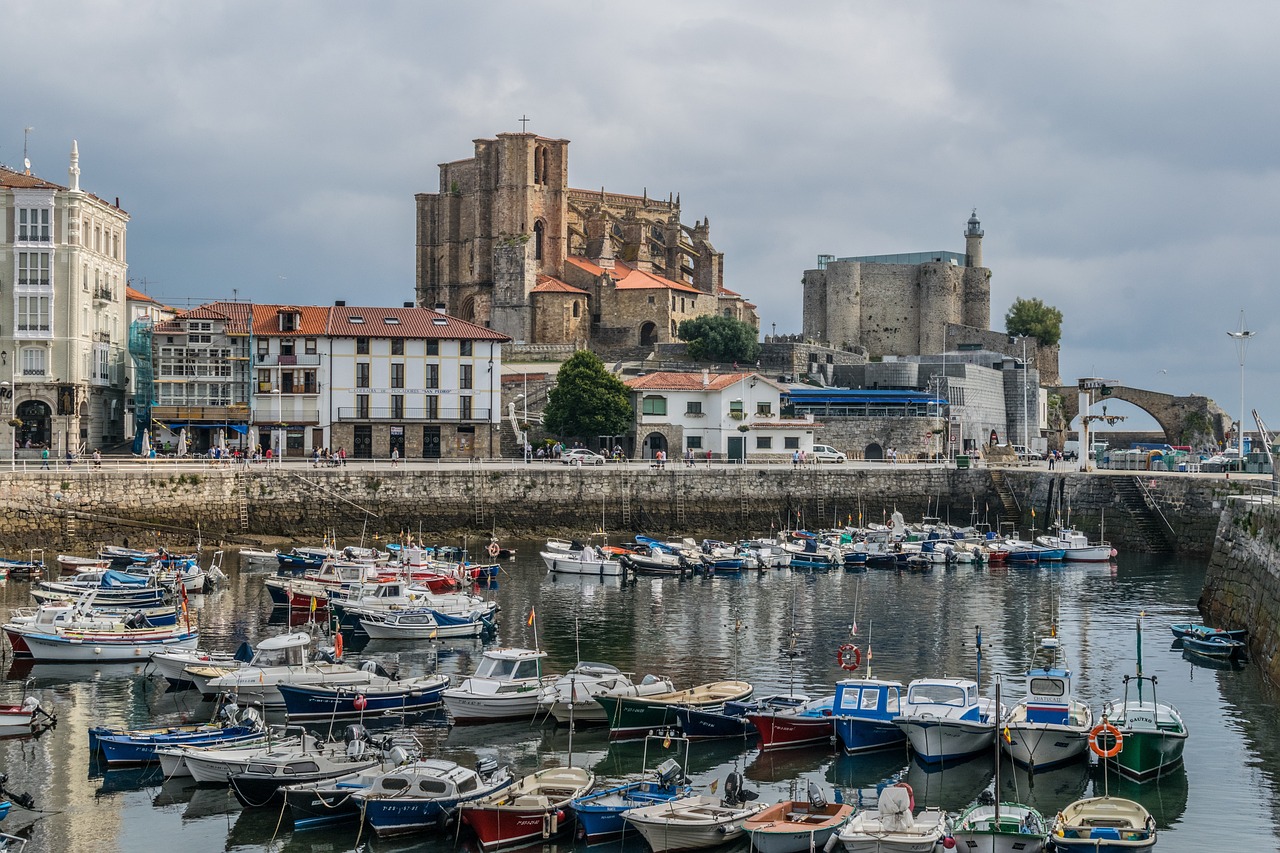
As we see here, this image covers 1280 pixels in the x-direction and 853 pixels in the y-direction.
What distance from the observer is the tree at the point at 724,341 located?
10431 cm

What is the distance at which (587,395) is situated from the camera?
84188 mm

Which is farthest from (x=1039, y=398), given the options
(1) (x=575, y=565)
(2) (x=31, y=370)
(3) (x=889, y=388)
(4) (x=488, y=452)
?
(2) (x=31, y=370)

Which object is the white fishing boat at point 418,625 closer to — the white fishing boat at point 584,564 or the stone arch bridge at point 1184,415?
the white fishing boat at point 584,564

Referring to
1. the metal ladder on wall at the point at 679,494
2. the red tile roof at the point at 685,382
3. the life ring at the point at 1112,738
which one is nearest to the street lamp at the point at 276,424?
the metal ladder on wall at the point at 679,494

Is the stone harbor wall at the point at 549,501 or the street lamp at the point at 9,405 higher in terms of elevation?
the street lamp at the point at 9,405

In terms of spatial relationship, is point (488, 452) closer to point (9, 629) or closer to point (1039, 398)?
point (9, 629)

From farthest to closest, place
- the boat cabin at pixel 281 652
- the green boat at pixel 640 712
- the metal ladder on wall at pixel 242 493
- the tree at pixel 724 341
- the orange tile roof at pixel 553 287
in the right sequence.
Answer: the orange tile roof at pixel 553 287 → the tree at pixel 724 341 → the metal ladder on wall at pixel 242 493 → the boat cabin at pixel 281 652 → the green boat at pixel 640 712

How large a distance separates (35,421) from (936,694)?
183ft

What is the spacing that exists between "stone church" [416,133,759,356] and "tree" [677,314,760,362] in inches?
228

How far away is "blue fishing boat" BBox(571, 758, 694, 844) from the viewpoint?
2498cm

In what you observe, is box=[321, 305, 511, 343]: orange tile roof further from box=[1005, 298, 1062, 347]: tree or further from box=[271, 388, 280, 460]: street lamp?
box=[1005, 298, 1062, 347]: tree

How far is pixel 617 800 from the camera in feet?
83.4

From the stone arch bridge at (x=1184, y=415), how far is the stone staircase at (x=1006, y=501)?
43.8 metres

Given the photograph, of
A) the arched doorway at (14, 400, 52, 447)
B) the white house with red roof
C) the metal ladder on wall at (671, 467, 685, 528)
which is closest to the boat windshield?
the metal ladder on wall at (671, 467, 685, 528)
